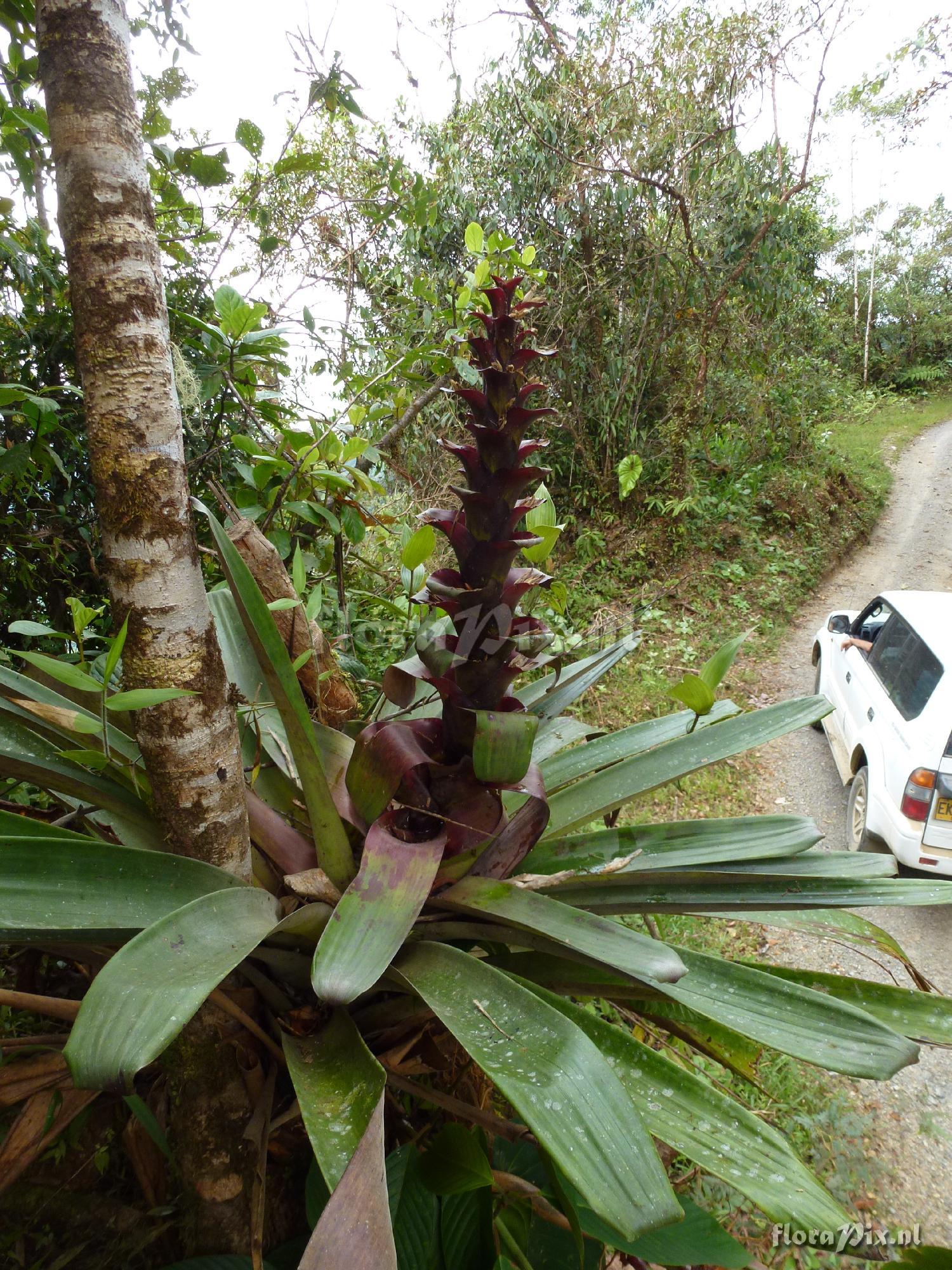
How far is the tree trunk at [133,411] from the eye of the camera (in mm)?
814

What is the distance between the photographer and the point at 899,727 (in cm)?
351

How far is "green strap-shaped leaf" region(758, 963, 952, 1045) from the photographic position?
994mm

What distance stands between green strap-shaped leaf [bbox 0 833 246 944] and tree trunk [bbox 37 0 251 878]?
83mm

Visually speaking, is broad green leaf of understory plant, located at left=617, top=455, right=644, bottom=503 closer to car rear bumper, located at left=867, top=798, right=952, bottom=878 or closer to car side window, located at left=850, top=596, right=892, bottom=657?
car side window, located at left=850, top=596, right=892, bottom=657

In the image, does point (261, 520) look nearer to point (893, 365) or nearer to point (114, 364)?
point (114, 364)

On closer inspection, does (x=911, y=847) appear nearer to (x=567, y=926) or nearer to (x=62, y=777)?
(x=567, y=926)

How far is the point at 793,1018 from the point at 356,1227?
2.07 ft

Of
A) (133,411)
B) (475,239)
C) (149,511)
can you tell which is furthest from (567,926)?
(475,239)

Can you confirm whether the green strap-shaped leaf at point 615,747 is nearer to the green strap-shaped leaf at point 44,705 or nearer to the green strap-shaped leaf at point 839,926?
the green strap-shaped leaf at point 839,926

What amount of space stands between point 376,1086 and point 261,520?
1.44 metres

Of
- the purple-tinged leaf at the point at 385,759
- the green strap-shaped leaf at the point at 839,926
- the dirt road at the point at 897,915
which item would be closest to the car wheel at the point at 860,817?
the dirt road at the point at 897,915

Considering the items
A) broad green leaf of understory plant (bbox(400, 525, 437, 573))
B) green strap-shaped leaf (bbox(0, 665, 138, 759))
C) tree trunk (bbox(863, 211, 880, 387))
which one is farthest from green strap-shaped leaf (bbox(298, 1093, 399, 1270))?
tree trunk (bbox(863, 211, 880, 387))

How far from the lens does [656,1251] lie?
3.26 ft

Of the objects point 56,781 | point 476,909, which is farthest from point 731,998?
point 56,781
